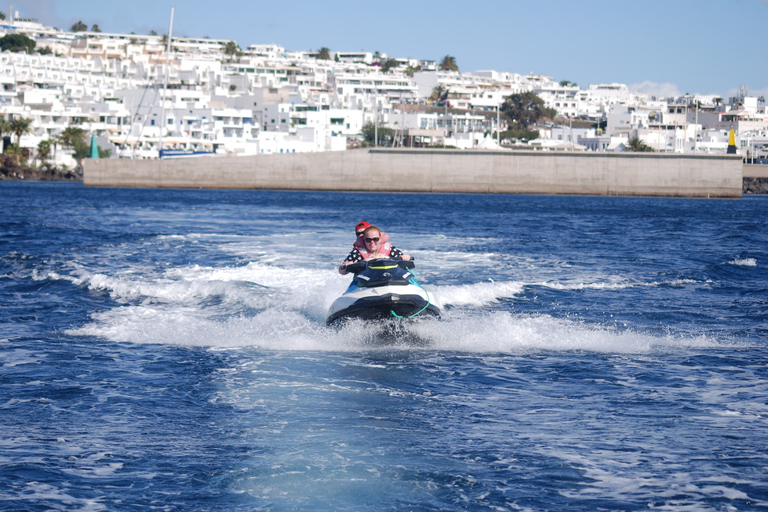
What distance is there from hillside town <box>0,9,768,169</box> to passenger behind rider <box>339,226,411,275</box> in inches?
3268

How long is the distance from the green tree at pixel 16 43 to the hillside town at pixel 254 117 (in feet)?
0.72

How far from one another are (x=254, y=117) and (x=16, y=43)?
3383 inches

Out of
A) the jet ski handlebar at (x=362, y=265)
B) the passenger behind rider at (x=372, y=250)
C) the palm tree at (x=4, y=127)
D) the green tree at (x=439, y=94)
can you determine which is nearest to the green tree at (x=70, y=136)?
the palm tree at (x=4, y=127)

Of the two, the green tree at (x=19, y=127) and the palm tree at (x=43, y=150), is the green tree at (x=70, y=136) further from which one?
the green tree at (x=19, y=127)

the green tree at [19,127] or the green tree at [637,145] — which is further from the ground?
the green tree at [637,145]

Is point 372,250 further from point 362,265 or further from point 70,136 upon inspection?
point 70,136

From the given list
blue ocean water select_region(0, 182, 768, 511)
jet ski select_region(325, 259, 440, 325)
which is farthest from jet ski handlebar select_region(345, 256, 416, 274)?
blue ocean water select_region(0, 182, 768, 511)

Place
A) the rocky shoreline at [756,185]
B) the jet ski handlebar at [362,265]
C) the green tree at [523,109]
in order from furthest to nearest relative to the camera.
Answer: the green tree at [523,109], the rocky shoreline at [756,185], the jet ski handlebar at [362,265]

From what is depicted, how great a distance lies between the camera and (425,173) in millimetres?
83875

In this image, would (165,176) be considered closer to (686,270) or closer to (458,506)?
(686,270)

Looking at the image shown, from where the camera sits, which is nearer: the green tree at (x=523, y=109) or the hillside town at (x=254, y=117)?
the hillside town at (x=254, y=117)

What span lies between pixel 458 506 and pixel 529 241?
26.3 metres

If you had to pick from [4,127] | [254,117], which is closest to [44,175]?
[4,127]

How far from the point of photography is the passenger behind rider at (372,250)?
11922 mm
